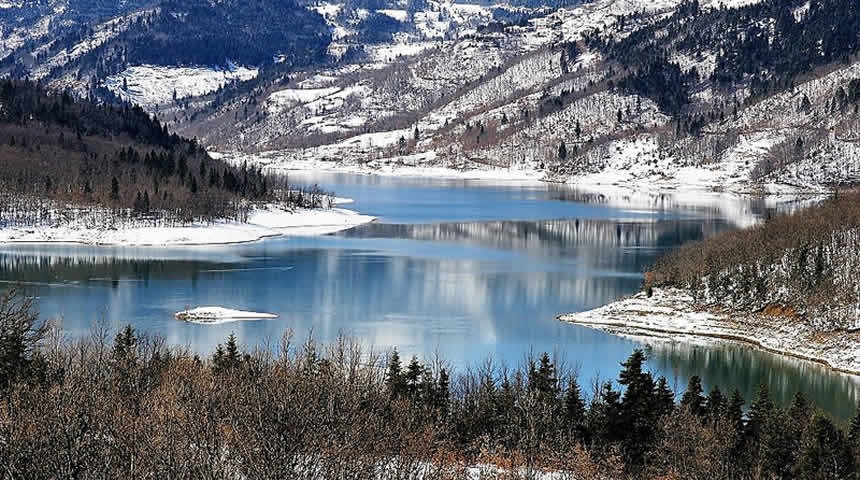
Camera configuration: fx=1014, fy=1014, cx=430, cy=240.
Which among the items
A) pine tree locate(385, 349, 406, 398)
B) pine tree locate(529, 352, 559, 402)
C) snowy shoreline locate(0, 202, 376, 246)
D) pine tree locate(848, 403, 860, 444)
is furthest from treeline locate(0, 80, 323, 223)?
pine tree locate(848, 403, 860, 444)

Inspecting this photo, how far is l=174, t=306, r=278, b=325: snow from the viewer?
7497 centimetres

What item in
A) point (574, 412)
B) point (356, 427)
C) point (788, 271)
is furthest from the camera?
point (788, 271)

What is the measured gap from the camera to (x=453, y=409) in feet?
148

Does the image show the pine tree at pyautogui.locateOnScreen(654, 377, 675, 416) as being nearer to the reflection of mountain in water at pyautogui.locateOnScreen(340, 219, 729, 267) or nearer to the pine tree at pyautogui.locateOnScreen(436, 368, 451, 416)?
the pine tree at pyautogui.locateOnScreen(436, 368, 451, 416)

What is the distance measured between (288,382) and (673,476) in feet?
49.6

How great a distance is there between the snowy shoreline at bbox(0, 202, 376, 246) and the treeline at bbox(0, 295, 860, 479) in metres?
71.6

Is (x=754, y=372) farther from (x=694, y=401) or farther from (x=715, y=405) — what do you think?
(x=715, y=405)

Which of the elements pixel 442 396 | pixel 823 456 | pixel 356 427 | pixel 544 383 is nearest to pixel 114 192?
pixel 442 396

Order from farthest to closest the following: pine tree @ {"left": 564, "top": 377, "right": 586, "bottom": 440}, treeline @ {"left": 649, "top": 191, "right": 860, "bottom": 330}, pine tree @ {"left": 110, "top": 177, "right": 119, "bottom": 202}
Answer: pine tree @ {"left": 110, "top": 177, "right": 119, "bottom": 202}
treeline @ {"left": 649, "top": 191, "right": 860, "bottom": 330}
pine tree @ {"left": 564, "top": 377, "right": 586, "bottom": 440}

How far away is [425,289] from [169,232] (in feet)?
163

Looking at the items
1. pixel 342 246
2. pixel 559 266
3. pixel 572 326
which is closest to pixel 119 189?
pixel 342 246

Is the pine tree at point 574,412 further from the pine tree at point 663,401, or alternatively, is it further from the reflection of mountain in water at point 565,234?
the reflection of mountain in water at point 565,234

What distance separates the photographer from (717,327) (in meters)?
→ 75.3

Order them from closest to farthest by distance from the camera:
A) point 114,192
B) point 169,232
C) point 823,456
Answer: point 823,456
point 169,232
point 114,192
